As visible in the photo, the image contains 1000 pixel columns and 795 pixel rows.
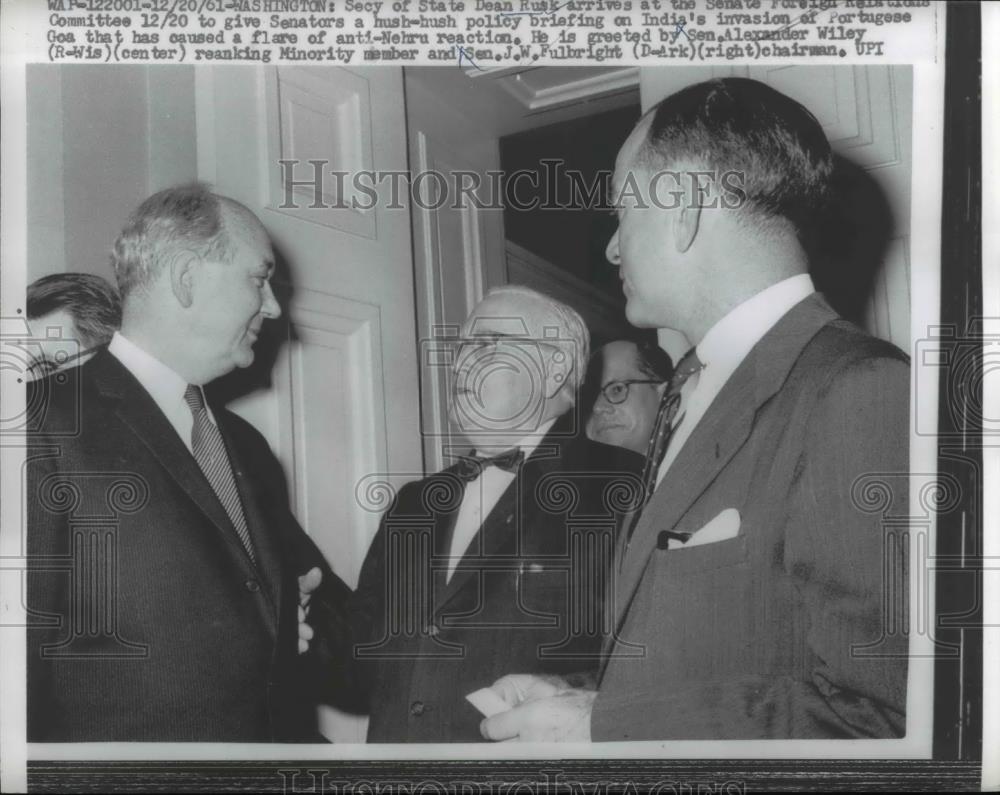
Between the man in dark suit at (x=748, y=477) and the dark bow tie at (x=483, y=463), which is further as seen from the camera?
the dark bow tie at (x=483, y=463)

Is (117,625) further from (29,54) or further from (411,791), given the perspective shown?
(29,54)

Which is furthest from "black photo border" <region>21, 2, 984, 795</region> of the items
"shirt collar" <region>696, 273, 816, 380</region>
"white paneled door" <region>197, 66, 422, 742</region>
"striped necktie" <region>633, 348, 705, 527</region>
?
"striped necktie" <region>633, 348, 705, 527</region>

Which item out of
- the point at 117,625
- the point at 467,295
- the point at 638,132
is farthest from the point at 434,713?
the point at 638,132

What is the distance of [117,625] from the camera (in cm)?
127

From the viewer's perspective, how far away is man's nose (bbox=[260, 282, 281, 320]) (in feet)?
4.23

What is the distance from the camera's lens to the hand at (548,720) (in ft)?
4.07

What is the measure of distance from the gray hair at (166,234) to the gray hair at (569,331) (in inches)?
14.9

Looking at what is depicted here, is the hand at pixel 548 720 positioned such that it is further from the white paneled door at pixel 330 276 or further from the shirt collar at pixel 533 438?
the shirt collar at pixel 533 438

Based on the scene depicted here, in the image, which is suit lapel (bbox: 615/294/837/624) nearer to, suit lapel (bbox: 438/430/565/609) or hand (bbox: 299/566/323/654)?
suit lapel (bbox: 438/430/565/609)

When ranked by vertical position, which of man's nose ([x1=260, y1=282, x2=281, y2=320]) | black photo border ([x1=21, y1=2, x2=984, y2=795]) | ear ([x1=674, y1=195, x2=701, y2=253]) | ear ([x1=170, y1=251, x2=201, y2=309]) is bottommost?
black photo border ([x1=21, y1=2, x2=984, y2=795])

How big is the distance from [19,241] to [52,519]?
35cm

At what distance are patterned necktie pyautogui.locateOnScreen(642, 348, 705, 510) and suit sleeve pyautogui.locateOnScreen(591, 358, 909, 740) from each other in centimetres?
14
